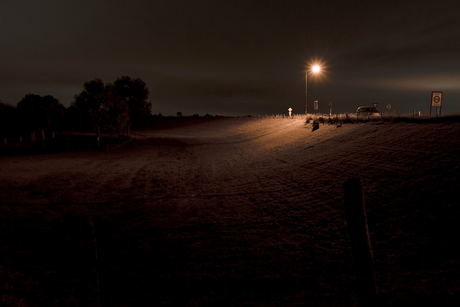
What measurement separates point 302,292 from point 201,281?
291cm

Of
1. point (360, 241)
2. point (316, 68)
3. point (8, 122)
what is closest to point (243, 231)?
point (360, 241)

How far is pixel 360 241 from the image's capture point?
399 centimetres

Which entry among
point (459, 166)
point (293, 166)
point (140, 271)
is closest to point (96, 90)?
point (293, 166)

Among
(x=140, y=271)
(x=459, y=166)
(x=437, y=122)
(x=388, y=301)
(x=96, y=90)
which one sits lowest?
(x=140, y=271)

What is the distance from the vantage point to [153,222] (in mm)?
11930

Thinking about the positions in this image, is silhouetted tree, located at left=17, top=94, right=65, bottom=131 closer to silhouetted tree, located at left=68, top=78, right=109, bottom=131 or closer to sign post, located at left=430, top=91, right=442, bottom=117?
silhouetted tree, located at left=68, top=78, right=109, bottom=131

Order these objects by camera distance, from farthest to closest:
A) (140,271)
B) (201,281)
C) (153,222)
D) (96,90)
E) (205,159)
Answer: (96,90), (205,159), (153,222), (140,271), (201,281)

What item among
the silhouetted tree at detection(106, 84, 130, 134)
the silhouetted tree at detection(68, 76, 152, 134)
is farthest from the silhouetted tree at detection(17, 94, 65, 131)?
the silhouetted tree at detection(106, 84, 130, 134)

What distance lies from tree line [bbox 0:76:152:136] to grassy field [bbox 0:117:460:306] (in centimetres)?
1831

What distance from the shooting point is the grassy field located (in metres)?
6.71

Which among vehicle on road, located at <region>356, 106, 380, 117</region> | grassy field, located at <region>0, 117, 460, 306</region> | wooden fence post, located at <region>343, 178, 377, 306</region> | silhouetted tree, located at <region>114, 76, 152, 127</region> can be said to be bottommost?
grassy field, located at <region>0, 117, 460, 306</region>

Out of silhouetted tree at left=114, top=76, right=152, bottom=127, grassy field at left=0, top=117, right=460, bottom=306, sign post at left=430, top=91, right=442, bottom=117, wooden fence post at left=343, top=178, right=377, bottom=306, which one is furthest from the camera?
silhouetted tree at left=114, top=76, right=152, bottom=127

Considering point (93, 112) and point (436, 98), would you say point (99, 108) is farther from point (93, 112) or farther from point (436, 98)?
point (436, 98)

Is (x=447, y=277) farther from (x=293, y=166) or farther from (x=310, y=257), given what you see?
(x=293, y=166)
